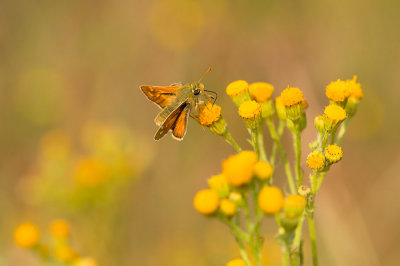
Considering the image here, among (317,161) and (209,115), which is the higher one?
(209,115)

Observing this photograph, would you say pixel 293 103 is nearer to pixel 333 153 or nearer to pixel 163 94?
pixel 333 153

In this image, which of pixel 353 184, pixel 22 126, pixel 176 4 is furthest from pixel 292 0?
pixel 22 126

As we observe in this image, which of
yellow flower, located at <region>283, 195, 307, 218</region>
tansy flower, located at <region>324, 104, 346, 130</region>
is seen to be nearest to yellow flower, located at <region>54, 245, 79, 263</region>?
yellow flower, located at <region>283, 195, 307, 218</region>

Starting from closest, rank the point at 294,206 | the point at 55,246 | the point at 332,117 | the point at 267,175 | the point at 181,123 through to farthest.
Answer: the point at 294,206 < the point at 267,175 < the point at 332,117 < the point at 181,123 < the point at 55,246

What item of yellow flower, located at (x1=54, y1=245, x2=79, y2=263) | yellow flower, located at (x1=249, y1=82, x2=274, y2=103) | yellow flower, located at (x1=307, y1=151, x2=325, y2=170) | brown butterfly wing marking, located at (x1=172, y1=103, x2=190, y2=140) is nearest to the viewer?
yellow flower, located at (x1=307, y1=151, x2=325, y2=170)

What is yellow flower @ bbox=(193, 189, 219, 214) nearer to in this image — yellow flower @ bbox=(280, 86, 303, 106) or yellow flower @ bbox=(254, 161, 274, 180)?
yellow flower @ bbox=(254, 161, 274, 180)

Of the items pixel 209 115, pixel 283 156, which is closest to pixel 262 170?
pixel 283 156
